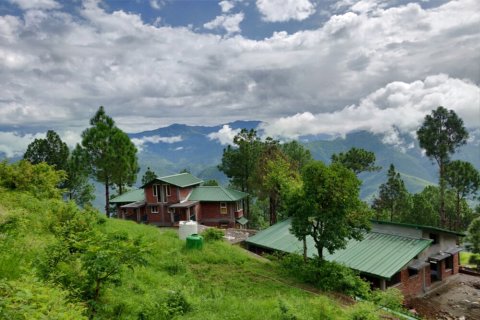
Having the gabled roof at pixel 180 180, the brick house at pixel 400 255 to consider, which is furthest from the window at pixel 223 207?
the brick house at pixel 400 255

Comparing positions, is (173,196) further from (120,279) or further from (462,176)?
(462,176)

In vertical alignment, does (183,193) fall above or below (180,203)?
above

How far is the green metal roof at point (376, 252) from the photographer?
21422mm

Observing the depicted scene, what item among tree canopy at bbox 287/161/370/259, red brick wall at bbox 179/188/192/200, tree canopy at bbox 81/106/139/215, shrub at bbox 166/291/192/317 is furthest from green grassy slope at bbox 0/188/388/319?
red brick wall at bbox 179/188/192/200

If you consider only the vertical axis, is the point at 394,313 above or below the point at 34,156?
below

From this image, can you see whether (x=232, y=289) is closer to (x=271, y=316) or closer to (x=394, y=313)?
(x=271, y=316)

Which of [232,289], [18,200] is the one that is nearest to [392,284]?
[232,289]

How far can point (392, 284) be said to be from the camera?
22031mm

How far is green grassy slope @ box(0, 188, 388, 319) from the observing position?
636cm

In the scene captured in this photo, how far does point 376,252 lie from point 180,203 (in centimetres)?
2557

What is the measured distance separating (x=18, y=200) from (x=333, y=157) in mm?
38367

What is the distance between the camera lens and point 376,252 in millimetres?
23453

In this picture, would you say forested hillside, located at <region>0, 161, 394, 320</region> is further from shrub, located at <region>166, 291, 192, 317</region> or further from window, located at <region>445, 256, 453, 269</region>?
window, located at <region>445, 256, 453, 269</region>

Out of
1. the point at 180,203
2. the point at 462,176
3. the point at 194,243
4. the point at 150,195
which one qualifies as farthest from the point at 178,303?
the point at 462,176
